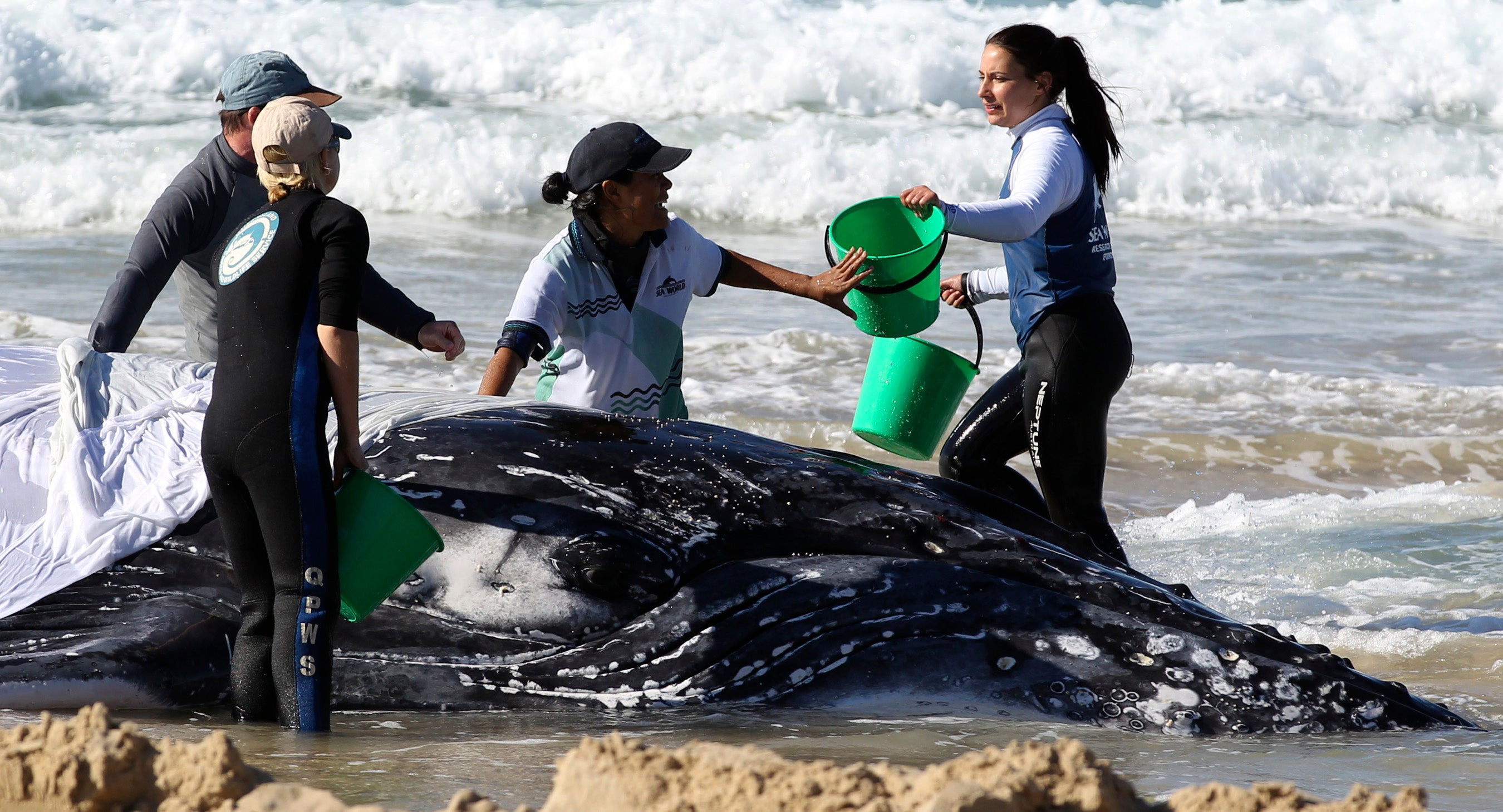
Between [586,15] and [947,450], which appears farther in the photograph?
[586,15]

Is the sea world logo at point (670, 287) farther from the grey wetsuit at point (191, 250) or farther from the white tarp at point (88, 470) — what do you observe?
the white tarp at point (88, 470)

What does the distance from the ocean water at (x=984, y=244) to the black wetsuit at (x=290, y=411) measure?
10.0 inches

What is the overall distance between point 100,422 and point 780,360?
620 cm

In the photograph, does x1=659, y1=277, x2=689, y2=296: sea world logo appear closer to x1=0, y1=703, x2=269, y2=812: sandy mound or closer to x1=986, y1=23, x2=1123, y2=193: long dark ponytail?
x1=986, y1=23, x2=1123, y2=193: long dark ponytail

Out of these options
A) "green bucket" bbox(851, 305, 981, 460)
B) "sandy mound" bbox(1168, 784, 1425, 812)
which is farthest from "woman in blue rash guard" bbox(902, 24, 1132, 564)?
"sandy mound" bbox(1168, 784, 1425, 812)

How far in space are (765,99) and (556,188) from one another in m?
15.2

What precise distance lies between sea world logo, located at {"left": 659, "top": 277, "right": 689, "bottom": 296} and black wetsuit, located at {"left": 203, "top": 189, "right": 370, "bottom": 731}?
1560mm

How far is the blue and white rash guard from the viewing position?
15.3 feet

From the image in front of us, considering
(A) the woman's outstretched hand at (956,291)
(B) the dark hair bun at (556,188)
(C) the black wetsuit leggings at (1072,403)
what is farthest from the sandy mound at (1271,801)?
(B) the dark hair bun at (556,188)

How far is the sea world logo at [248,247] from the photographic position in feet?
12.0

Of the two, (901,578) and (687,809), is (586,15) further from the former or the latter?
(687,809)

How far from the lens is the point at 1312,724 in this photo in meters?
3.86

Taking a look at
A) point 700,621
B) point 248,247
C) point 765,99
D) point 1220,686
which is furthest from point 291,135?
point 765,99

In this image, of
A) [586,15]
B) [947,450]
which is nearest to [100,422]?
[947,450]
